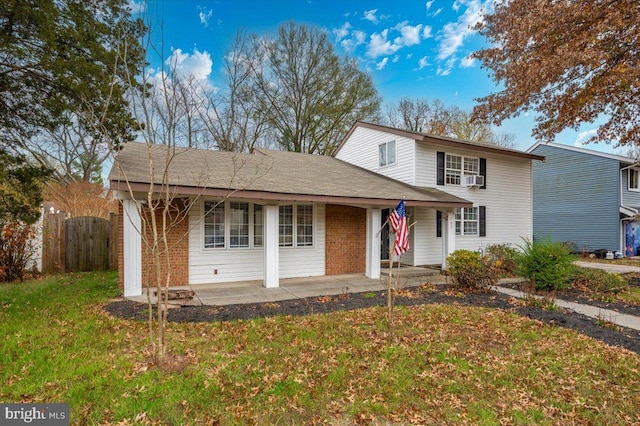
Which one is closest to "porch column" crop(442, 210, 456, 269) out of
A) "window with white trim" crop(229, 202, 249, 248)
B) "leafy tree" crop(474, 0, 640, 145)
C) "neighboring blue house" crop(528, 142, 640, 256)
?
"leafy tree" crop(474, 0, 640, 145)

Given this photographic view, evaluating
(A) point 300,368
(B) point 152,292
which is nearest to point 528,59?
(A) point 300,368

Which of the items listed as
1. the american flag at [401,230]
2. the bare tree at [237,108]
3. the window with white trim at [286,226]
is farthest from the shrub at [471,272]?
the bare tree at [237,108]

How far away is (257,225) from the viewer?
960cm

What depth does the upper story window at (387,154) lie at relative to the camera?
1353 centimetres

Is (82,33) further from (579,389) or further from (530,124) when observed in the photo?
(530,124)

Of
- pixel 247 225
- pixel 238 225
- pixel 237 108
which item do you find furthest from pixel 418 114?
pixel 238 225

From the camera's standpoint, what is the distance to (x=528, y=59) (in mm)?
9164

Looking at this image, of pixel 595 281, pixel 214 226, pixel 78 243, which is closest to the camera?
pixel 595 281

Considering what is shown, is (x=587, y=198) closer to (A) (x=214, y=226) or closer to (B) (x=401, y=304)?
(B) (x=401, y=304)

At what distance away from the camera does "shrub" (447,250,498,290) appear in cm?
838

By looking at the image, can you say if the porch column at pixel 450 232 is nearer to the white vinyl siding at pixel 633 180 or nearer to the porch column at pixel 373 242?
the porch column at pixel 373 242

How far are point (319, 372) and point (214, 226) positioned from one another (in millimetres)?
6053

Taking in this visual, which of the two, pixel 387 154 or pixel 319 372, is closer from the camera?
pixel 319 372

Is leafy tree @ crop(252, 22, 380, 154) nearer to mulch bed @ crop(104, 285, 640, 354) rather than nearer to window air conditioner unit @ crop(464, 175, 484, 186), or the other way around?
window air conditioner unit @ crop(464, 175, 484, 186)
